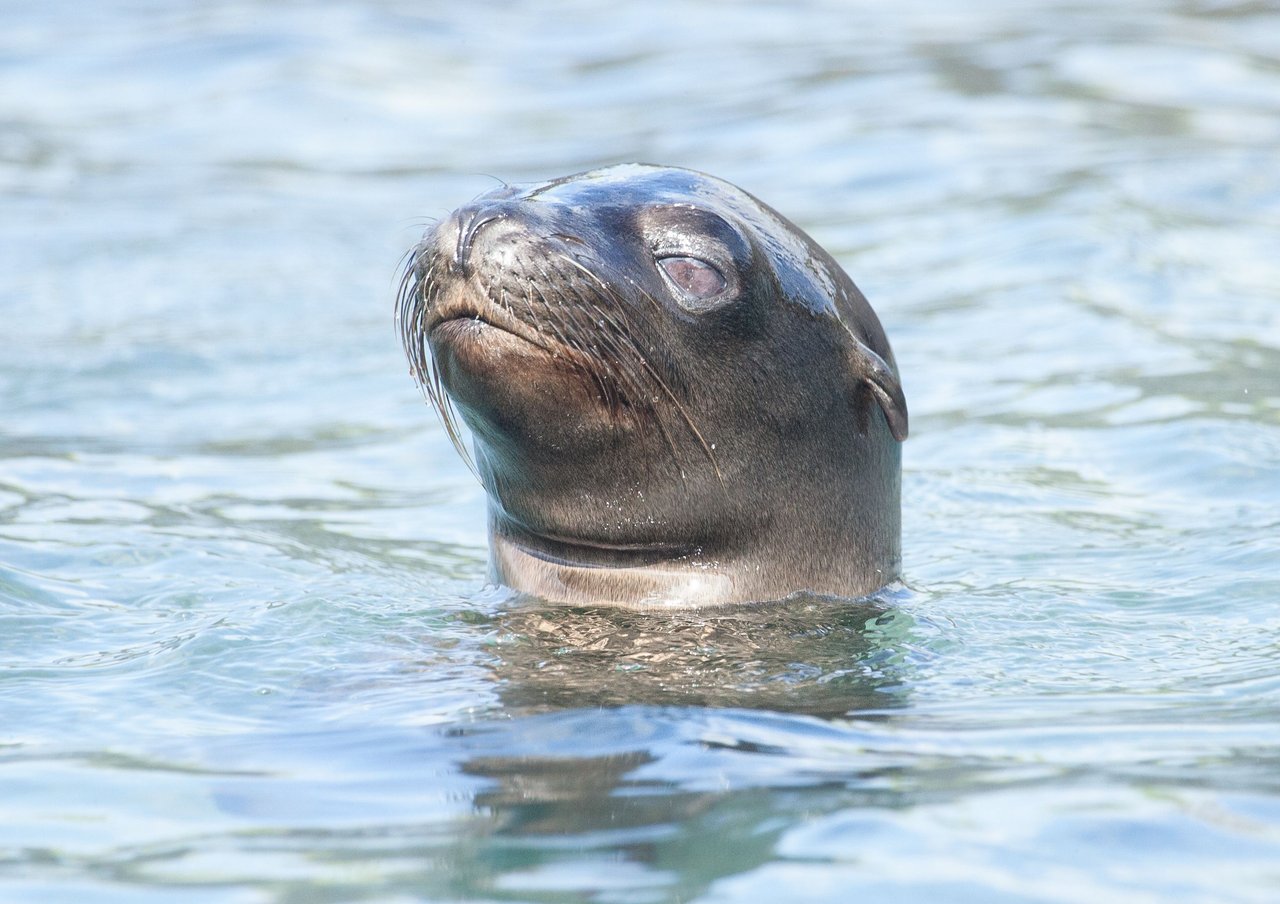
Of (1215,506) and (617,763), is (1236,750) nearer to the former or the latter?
(617,763)

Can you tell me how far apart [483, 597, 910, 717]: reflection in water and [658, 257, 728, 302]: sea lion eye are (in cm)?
90

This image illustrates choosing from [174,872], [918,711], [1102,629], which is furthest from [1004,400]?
[174,872]

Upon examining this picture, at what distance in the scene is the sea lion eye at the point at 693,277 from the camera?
543 cm

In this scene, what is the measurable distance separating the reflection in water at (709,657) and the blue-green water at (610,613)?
0.8 inches

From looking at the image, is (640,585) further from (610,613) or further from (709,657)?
(709,657)

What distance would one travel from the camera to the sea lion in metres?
5.06

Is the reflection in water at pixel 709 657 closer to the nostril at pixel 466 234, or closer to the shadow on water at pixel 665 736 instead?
the shadow on water at pixel 665 736

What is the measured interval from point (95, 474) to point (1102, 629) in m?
4.61

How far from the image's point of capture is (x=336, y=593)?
6418 millimetres

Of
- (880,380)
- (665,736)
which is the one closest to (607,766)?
(665,736)

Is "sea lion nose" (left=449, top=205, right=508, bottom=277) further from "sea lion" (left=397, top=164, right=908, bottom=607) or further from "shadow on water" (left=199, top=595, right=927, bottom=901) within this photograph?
"shadow on water" (left=199, top=595, right=927, bottom=901)

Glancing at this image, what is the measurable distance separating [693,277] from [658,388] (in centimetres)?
33

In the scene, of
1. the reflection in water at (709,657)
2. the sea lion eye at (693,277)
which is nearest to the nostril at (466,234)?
the sea lion eye at (693,277)

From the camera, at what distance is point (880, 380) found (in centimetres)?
582
